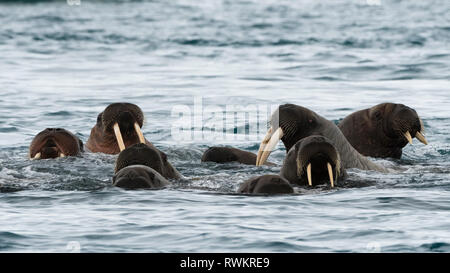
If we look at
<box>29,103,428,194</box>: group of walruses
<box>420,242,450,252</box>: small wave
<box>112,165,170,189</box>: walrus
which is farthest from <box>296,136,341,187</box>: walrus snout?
<box>420,242,450,252</box>: small wave

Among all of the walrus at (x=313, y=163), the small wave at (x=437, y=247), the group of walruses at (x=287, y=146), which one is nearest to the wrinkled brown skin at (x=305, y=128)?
the group of walruses at (x=287, y=146)

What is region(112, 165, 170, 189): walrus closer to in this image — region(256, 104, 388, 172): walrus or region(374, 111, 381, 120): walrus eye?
region(256, 104, 388, 172): walrus

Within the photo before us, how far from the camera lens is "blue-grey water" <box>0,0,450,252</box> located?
8.76 meters

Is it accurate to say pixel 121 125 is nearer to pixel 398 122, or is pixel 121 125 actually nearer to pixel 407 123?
pixel 398 122

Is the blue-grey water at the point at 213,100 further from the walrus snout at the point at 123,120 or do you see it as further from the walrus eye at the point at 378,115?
the walrus eye at the point at 378,115

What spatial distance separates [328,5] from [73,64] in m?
21.4

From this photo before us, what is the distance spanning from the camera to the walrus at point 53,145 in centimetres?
1281

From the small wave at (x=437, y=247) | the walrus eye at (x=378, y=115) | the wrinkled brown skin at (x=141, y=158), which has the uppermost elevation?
the walrus eye at (x=378, y=115)

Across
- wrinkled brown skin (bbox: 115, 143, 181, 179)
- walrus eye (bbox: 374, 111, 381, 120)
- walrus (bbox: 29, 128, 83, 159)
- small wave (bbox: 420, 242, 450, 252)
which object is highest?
walrus eye (bbox: 374, 111, 381, 120)

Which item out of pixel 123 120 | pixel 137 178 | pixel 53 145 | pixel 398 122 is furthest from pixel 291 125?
pixel 53 145

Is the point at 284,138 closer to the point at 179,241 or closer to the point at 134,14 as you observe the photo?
the point at 179,241

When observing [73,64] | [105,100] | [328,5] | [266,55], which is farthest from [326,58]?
[328,5]

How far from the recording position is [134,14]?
4272 centimetres
